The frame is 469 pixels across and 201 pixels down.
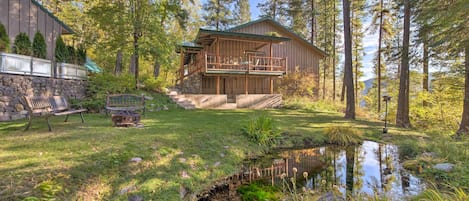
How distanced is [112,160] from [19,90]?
A: 6.08 meters

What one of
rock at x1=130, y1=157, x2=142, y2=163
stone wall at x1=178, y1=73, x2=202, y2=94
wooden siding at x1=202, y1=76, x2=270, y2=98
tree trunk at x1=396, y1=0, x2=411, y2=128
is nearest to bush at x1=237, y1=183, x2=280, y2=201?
rock at x1=130, y1=157, x2=142, y2=163

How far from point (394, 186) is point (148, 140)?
490 cm

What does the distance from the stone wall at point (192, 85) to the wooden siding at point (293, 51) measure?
18.1 feet

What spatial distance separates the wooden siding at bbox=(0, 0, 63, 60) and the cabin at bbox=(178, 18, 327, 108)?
726 cm

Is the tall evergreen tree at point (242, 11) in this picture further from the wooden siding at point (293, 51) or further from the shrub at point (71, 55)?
the shrub at point (71, 55)

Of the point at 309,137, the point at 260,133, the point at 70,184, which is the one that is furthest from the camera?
the point at 309,137

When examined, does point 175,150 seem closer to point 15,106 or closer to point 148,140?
point 148,140

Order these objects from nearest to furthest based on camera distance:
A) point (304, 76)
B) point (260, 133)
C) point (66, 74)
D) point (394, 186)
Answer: point (394, 186), point (260, 133), point (66, 74), point (304, 76)

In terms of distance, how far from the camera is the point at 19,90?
297 inches

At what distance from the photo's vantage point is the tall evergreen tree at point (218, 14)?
25.9 m

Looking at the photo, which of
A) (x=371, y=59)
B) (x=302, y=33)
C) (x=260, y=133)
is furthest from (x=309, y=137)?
(x=371, y=59)

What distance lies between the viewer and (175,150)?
4.99m

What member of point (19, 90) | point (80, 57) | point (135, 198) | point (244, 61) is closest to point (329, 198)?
point (135, 198)

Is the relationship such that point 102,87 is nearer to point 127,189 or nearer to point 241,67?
point 241,67
